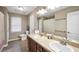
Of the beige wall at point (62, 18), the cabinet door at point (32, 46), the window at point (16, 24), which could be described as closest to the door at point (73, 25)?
the beige wall at point (62, 18)

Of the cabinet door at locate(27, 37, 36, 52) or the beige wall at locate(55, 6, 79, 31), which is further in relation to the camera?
the cabinet door at locate(27, 37, 36, 52)

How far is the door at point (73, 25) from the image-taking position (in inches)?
43.1

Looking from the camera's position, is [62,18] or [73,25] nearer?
[73,25]

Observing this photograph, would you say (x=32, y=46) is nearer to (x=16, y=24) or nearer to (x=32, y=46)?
(x=32, y=46)

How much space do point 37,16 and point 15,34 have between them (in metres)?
0.71

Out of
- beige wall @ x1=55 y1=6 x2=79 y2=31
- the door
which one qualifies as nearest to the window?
beige wall @ x1=55 y1=6 x2=79 y2=31

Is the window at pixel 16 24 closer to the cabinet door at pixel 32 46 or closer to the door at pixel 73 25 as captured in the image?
the cabinet door at pixel 32 46

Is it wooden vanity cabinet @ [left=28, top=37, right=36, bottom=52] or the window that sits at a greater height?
the window

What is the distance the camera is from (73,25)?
1.16m

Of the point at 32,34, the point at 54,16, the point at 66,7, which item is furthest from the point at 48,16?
the point at 32,34

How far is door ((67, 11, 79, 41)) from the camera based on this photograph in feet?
3.59

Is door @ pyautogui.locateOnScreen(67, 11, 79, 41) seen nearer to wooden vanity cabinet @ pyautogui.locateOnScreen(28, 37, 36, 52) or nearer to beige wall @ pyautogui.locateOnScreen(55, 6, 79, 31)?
beige wall @ pyautogui.locateOnScreen(55, 6, 79, 31)

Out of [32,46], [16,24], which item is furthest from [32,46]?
[16,24]
